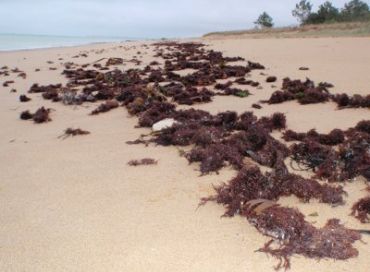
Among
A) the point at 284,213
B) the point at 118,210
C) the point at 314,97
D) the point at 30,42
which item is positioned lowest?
the point at 118,210

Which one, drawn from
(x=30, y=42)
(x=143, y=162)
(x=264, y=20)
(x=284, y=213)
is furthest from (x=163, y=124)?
(x=264, y=20)

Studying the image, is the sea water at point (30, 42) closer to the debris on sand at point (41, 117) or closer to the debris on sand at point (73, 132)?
the debris on sand at point (41, 117)

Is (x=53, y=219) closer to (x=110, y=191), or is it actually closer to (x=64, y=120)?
(x=110, y=191)

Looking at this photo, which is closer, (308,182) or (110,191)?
(308,182)

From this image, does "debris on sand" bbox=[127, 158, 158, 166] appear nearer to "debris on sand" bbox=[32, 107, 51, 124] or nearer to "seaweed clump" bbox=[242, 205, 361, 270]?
"seaweed clump" bbox=[242, 205, 361, 270]

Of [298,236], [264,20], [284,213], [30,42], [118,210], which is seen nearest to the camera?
[298,236]

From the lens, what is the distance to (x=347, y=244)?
222 centimetres

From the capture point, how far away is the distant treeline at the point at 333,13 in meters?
41.0

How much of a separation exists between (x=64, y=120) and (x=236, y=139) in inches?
108

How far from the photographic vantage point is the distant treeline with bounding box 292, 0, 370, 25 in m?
41.0

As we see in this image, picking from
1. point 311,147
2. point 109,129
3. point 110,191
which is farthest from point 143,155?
point 311,147

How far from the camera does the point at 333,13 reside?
4434cm

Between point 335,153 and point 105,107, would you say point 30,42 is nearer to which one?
point 105,107

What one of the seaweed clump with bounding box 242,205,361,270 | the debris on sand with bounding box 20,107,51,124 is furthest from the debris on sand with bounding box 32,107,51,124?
the seaweed clump with bounding box 242,205,361,270
